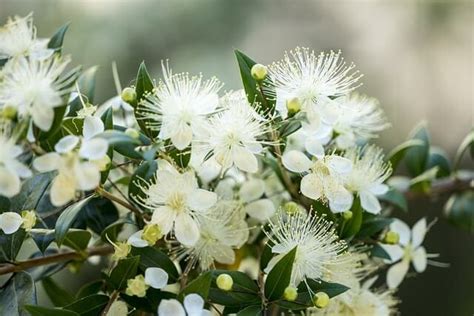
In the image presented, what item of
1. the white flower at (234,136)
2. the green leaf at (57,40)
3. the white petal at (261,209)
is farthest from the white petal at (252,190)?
the green leaf at (57,40)

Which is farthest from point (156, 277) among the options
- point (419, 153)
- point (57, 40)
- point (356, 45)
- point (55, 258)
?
point (356, 45)

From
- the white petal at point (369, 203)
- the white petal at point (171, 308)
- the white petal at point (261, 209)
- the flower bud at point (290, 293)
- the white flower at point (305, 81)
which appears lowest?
the white petal at point (171, 308)

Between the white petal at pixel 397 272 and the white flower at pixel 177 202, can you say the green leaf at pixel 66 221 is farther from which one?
the white petal at pixel 397 272

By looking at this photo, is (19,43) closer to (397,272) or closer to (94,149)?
(94,149)

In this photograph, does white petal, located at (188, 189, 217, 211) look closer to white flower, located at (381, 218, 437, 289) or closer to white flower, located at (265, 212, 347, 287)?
white flower, located at (265, 212, 347, 287)

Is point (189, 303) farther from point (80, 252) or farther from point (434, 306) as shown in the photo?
point (434, 306)

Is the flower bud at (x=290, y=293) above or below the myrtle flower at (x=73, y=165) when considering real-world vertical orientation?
below
